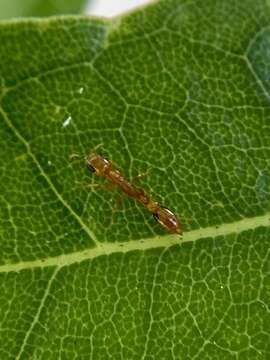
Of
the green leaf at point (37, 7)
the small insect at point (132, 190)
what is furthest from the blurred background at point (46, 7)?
the small insect at point (132, 190)

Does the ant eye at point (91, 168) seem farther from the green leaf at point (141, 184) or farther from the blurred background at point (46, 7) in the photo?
the blurred background at point (46, 7)

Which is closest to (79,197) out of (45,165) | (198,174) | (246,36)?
(45,165)

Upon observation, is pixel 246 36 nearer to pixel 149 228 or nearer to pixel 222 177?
pixel 222 177

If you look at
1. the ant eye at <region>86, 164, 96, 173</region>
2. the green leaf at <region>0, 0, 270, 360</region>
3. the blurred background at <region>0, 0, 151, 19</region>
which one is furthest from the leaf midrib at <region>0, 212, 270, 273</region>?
the blurred background at <region>0, 0, 151, 19</region>

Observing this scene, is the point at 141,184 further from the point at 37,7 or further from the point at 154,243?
the point at 37,7

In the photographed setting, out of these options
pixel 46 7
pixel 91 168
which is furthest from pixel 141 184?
pixel 46 7

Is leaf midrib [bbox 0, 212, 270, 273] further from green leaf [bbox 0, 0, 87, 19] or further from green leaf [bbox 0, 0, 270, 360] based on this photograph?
→ green leaf [bbox 0, 0, 87, 19]

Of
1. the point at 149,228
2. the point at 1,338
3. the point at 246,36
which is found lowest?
the point at 1,338
